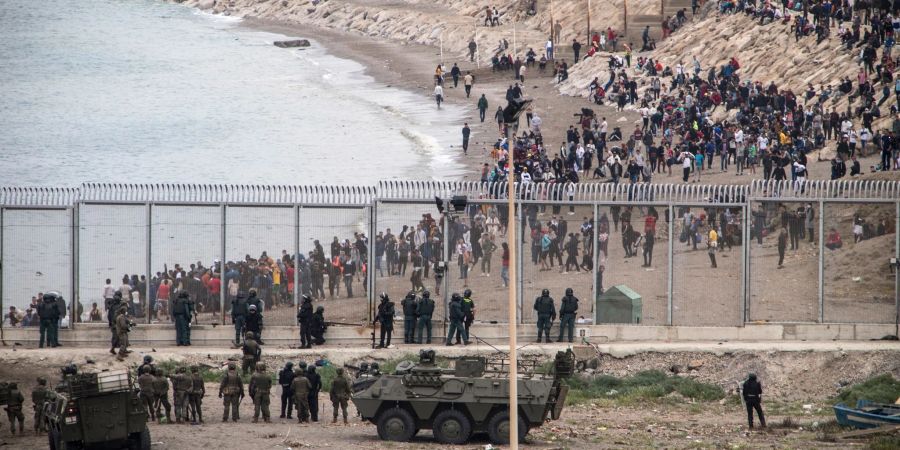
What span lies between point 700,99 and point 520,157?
1058 cm

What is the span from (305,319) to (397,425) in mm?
6480

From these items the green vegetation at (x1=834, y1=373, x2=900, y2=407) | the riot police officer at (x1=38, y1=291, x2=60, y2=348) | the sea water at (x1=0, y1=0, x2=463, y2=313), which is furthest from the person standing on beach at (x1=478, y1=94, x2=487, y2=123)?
the green vegetation at (x1=834, y1=373, x2=900, y2=407)

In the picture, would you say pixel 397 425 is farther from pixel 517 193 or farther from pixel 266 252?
pixel 517 193

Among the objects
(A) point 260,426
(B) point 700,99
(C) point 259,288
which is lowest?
(A) point 260,426

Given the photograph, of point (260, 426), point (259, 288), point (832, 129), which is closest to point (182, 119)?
point (832, 129)

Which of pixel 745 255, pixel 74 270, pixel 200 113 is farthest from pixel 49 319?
pixel 200 113

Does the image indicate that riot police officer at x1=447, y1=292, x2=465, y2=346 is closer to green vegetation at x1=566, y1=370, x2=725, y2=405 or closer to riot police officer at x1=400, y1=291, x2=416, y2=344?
riot police officer at x1=400, y1=291, x2=416, y2=344

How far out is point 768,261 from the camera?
3588cm

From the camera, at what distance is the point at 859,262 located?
36.1m

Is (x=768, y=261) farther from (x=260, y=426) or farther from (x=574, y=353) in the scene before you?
(x=260, y=426)

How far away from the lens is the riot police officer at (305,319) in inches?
1391

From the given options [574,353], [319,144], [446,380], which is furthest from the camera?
[319,144]

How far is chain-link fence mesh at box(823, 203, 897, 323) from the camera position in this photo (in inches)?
1412

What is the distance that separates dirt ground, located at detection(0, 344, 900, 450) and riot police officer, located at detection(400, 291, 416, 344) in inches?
30.5
